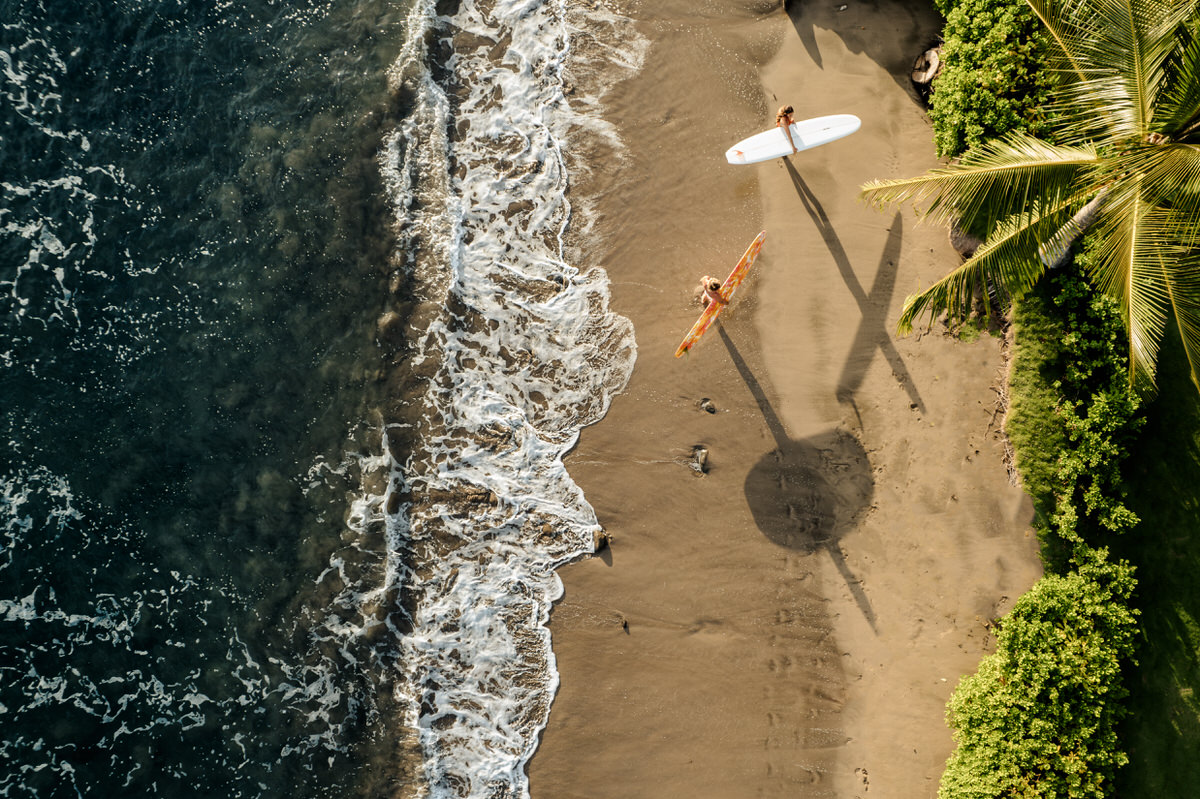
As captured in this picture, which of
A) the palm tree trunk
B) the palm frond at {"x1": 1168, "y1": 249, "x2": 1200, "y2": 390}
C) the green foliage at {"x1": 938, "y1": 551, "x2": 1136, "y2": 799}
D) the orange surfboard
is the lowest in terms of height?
the green foliage at {"x1": 938, "y1": 551, "x2": 1136, "y2": 799}

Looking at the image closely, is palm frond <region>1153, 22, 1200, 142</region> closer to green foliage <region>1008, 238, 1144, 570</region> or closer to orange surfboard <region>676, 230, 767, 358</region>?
green foliage <region>1008, 238, 1144, 570</region>

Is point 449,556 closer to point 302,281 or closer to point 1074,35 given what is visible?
point 302,281

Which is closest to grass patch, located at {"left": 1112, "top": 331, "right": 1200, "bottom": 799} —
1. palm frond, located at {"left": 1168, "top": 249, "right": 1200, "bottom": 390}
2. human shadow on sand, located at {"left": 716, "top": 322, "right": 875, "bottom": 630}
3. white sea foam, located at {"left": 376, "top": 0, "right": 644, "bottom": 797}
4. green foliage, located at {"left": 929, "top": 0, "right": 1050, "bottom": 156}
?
palm frond, located at {"left": 1168, "top": 249, "right": 1200, "bottom": 390}

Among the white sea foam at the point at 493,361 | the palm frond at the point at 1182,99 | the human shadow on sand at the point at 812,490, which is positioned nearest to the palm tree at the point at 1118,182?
the palm frond at the point at 1182,99

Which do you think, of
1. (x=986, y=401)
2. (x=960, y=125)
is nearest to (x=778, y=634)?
(x=986, y=401)

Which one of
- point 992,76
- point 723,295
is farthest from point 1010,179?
point 723,295

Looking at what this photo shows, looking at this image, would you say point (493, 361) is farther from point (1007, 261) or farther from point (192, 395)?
point (1007, 261)
